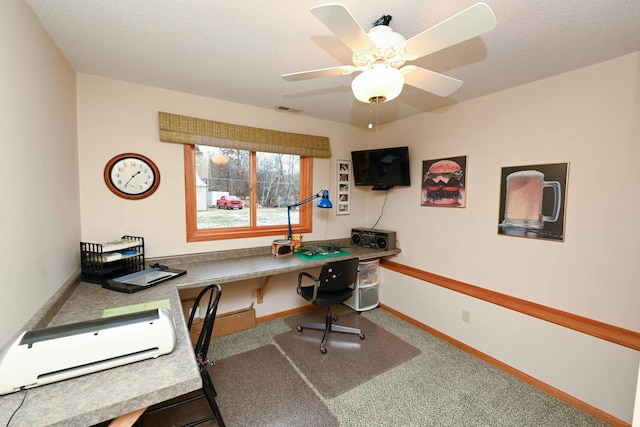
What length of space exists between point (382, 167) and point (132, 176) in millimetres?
2595

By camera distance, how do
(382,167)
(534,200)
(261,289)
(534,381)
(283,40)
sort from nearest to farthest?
(283,40) → (534,381) → (534,200) → (261,289) → (382,167)

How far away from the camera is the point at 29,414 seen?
0.79 metres

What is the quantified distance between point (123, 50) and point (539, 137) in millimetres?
3141

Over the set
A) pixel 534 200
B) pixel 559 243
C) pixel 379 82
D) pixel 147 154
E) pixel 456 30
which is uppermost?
pixel 456 30

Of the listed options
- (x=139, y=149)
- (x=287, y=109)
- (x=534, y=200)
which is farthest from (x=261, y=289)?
(x=534, y=200)

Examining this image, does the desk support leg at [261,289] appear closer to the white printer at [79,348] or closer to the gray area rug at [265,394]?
the gray area rug at [265,394]

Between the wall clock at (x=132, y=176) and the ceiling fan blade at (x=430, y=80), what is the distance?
2210mm

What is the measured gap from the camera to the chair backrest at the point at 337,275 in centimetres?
237

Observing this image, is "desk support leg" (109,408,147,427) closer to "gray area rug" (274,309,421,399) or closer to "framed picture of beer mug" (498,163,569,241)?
"gray area rug" (274,309,421,399)

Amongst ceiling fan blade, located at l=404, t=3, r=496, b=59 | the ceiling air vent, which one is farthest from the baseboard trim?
the ceiling air vent

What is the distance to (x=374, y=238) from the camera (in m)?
3.29

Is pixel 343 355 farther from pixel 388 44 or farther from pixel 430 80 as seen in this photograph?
pixel 388 44

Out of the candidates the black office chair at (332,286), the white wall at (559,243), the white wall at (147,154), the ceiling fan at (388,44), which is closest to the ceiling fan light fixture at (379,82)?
the ceiling fan at (388,44)

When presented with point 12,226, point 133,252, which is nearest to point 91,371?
point 12,226
